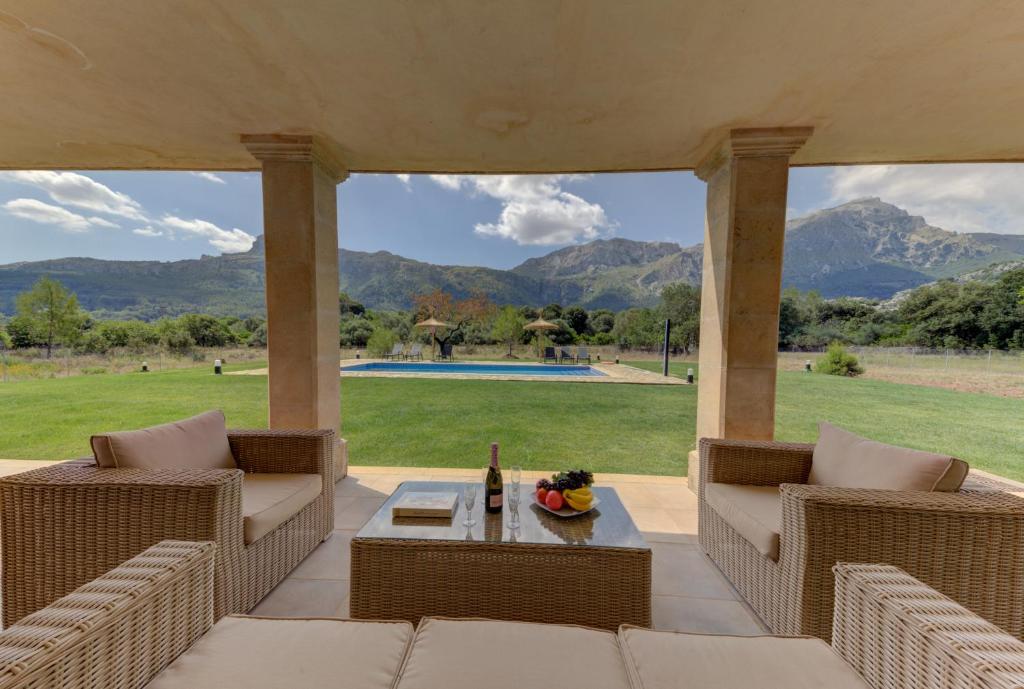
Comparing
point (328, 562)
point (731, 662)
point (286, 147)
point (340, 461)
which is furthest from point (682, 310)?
point (731, 662)

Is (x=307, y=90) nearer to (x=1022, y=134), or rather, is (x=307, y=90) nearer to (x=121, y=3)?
(x=121, y=3)

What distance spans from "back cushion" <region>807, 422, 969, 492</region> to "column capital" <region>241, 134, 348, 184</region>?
11.7 feet

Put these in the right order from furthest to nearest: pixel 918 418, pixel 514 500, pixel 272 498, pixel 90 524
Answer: pixel 918 418
pixel 272 498
pixel 514 500
pixel 90 524

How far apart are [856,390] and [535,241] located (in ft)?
110

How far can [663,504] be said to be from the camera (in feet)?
9.05

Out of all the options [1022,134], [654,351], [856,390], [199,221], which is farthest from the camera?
[199,221]

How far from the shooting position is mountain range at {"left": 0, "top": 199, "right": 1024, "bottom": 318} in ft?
77.7

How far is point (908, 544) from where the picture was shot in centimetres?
132

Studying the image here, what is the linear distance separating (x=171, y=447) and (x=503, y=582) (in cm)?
159

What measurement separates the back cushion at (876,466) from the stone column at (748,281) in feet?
2.43

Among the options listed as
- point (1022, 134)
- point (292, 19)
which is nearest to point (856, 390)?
point (1022, 134)

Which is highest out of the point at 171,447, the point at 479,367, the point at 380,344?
the point at 171,447

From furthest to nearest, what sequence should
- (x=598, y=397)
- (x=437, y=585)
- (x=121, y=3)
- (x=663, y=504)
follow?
(x=598, y=397)
(x=663, y=504)
(x=121, y=3)
(x=437, y=585)

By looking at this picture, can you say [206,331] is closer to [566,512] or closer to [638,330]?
[638,330]
